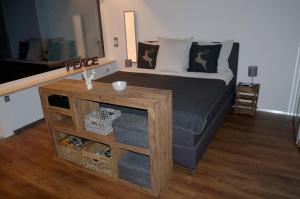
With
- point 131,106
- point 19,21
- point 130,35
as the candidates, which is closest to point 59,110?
point 131,106

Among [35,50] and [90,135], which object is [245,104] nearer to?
[90,135]

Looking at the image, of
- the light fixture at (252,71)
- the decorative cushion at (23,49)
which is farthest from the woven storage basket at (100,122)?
the light fixture at (252,71)

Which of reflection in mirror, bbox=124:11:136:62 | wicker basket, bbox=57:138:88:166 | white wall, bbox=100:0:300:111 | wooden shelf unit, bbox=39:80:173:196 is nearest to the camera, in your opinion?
wooden shelf unit, bbox=39:80:173:196

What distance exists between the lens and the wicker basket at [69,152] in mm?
2473

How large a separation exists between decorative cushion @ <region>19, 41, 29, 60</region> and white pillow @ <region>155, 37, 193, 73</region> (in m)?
2.00

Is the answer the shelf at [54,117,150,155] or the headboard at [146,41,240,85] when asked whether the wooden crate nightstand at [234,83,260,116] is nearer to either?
the headboard at [146,41,240,85]

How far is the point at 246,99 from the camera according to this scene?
3.43 m

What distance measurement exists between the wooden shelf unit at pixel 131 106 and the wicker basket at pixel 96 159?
0.07 meters

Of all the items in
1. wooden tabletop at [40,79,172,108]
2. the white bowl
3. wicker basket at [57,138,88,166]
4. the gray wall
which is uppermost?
the gray wall

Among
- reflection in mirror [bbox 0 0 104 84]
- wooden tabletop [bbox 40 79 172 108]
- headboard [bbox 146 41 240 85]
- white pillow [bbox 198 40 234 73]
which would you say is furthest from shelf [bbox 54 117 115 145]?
headboard [bbox 146 41 240 85]

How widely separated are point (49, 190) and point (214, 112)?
72.6 inches

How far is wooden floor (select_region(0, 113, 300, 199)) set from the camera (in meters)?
2.10

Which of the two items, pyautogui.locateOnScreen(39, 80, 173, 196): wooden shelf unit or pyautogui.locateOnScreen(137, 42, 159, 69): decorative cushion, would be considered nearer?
pyautogui.locateOnScreen(39, 80, 173, 196): wooden shelf unit

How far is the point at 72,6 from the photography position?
14.1 ft
